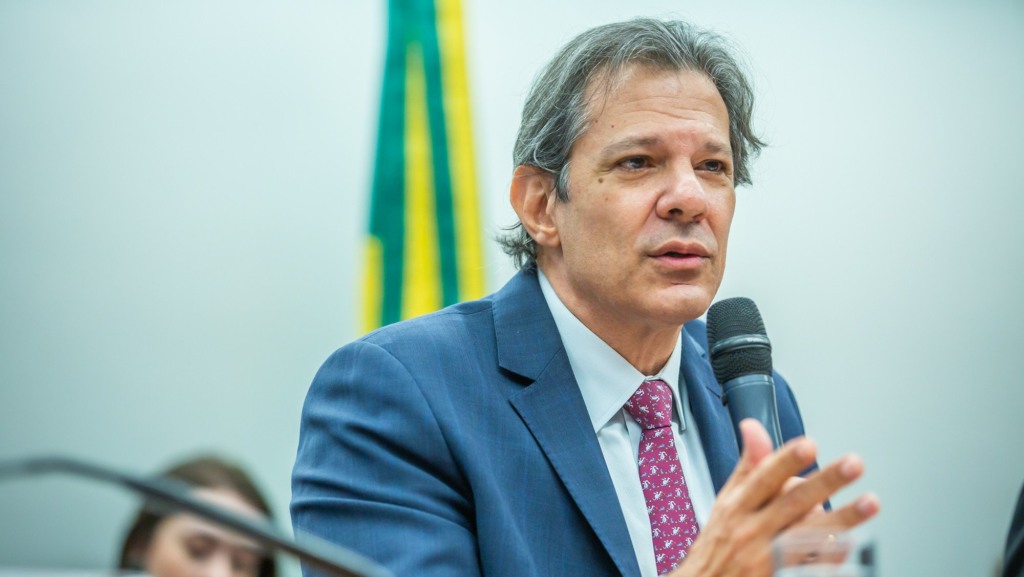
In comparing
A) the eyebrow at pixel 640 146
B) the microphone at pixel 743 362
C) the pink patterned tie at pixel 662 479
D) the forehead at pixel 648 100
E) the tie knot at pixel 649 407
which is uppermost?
the forehead at pixel 648 100

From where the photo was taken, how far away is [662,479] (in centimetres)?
165

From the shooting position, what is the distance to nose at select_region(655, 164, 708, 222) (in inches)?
66.6

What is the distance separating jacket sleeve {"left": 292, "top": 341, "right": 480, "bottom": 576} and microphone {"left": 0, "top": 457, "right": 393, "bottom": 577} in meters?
0.74

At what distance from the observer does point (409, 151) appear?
2797 mm

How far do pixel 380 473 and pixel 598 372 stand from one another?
1.48 feet

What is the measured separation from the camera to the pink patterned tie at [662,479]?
5.16ft

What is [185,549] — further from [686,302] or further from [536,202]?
[536,202]

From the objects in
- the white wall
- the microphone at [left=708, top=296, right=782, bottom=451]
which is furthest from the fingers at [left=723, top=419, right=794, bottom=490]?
the white wall

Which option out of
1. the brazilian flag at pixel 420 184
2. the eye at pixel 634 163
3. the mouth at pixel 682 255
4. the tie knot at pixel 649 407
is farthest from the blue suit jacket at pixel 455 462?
the brazilian flag at pixel 420 184

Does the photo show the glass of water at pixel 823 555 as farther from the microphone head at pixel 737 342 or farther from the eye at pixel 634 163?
the eye at pixel 634 163

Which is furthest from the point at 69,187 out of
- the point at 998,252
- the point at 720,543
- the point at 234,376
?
the point at 998,252

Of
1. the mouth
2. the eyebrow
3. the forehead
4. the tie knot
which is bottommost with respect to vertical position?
the tie knot

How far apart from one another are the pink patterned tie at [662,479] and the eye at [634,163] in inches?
14.8

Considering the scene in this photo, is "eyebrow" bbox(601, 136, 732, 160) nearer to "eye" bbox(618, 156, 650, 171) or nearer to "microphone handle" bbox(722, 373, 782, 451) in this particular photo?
"eye" bbox(618, 156, 650, 171)
